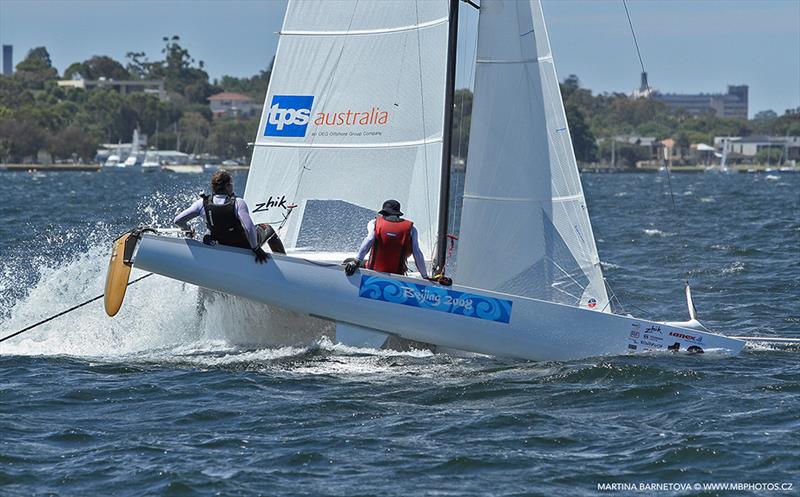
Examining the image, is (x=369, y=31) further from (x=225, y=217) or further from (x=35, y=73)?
(x=35, y=73)

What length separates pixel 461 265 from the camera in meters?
12.0

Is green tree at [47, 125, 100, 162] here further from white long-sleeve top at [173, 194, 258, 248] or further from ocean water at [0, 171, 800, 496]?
white long-sleeve top at [173, 194, 258, 248]

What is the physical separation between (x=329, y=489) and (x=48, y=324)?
5546 mm

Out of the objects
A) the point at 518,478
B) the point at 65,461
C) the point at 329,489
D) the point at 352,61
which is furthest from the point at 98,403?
the point at 352,61

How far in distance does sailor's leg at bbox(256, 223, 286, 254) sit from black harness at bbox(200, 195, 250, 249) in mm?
190

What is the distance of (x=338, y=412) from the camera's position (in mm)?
9539

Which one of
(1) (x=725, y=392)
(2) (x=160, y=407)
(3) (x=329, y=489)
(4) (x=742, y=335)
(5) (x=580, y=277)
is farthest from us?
(4) (x=742, y=335)

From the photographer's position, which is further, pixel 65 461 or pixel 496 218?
pixel 496 218

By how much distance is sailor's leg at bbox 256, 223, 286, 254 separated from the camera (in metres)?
11.5

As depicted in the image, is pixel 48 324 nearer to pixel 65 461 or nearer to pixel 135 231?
pixel 135 231

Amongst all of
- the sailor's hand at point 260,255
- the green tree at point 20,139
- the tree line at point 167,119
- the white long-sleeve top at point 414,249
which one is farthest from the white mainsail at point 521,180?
the green tree at point 20,139

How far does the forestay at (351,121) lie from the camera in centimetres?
1230

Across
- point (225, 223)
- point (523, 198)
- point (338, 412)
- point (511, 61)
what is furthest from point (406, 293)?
point (511, 61)

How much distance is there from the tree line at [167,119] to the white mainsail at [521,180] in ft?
274
